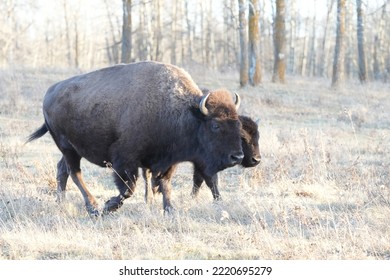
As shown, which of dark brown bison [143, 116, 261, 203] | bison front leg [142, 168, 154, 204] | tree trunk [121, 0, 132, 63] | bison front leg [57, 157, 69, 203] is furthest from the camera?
tree trunk [121, 0, 132, 63]

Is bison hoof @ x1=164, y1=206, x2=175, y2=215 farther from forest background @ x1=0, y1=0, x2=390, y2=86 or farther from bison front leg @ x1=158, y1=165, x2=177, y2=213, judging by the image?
forest background @ x1=0, y1=0, x2=390, y2=86

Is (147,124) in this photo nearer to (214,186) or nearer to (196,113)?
(196,113)

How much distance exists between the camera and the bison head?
682cm

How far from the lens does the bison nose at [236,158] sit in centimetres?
670

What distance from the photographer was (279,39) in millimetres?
23484

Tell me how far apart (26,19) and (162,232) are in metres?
60.4

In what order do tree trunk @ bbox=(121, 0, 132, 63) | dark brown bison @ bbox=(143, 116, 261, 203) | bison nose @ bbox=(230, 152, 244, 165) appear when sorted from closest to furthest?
bison nose @ bbox=(230, 152, 244, 165), dark brown bison @ bbox=(143, 116, 261, 203), tree trunk @ bbox=(121, 0, 132, 63)

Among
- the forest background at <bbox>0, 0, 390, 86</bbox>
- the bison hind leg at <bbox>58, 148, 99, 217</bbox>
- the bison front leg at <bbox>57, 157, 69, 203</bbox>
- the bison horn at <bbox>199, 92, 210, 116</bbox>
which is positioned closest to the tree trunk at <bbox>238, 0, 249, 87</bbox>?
the forest background at <bbox>0, 0, 390, 86</bbox>

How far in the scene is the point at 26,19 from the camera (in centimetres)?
6203

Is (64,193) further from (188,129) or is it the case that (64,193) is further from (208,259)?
(208,259)

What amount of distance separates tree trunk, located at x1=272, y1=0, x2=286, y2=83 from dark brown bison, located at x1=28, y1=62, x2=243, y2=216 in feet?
53.9

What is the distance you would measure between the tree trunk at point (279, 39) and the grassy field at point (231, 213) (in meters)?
10.9

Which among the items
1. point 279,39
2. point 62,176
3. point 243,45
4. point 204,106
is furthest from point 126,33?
point 204,106
